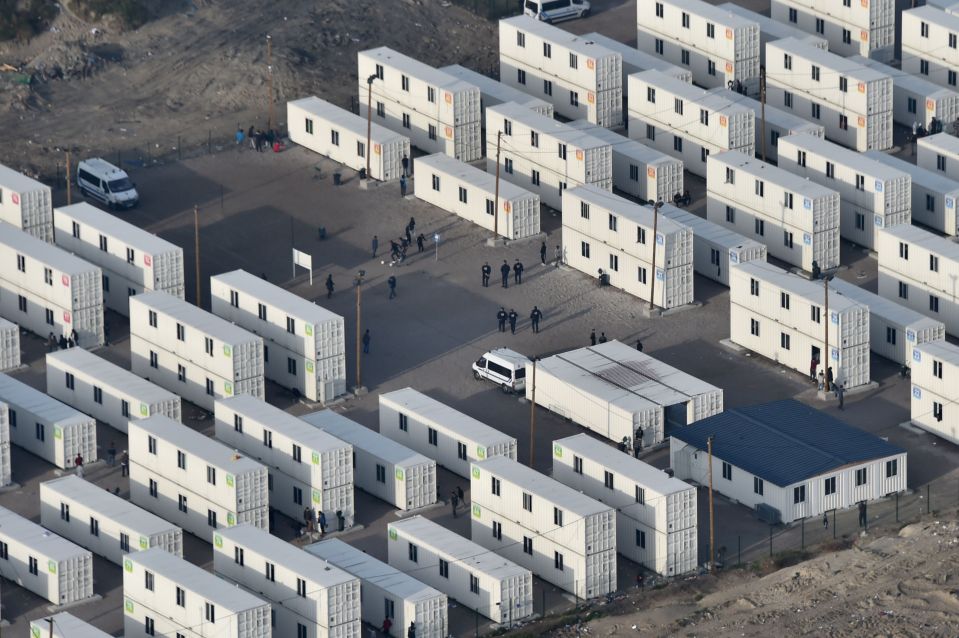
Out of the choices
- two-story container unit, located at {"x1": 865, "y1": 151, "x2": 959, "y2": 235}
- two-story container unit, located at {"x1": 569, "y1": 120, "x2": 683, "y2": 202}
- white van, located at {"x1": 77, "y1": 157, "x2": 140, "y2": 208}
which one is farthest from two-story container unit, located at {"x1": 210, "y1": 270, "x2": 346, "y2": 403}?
two-story container unit, located at {"x1": 865, "y1": 151, "x2": 959, "y2": 235}

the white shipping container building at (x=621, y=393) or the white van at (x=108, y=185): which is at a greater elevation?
the white van at (x=108, y=185)

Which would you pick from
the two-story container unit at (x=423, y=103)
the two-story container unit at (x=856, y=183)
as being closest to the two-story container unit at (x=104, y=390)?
the two-story container unit at (x=423, y=103)

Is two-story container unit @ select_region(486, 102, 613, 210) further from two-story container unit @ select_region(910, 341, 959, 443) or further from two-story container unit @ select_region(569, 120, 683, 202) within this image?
two-story container unit @ select_region(910, 341, 959, 443)

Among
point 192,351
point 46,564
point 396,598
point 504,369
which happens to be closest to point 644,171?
point 504,369

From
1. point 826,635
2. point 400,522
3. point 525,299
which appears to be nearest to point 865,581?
point 826,635

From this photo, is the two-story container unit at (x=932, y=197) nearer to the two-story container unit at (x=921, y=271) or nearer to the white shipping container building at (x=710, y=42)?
the two-story container unit at (x=921, y=271)

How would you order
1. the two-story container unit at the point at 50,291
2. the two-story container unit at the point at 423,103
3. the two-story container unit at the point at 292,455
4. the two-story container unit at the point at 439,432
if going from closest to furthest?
the two-story container unit at the point at 292,455 < the two-story container unit at the point at 439,432 < the two-story container unit at the point at 50,291 < the two-story container unit at the point at 423,103

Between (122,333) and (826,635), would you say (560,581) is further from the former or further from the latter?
(122,333)

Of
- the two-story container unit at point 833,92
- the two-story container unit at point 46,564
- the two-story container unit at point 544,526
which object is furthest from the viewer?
→ the two-story container unit at point 833,92

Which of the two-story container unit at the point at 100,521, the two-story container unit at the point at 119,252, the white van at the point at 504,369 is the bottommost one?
the white van at the point at 504,369
